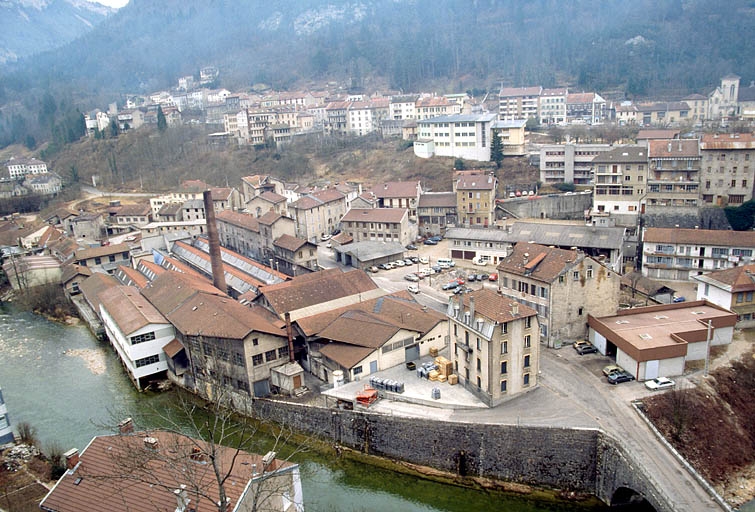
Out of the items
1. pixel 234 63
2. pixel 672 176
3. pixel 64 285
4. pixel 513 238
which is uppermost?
pixel 234 63

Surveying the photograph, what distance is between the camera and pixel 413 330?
2417 cm

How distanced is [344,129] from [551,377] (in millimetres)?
59501

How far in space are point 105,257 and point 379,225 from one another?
69.2 feet

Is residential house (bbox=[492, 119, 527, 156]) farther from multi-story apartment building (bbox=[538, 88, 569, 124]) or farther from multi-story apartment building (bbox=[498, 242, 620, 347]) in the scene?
multi-story apartment building (bbox=[498, 242, 620, 347])

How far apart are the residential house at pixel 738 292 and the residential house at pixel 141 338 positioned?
Result: 2599 cm

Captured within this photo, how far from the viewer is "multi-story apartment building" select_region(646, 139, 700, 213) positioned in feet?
122

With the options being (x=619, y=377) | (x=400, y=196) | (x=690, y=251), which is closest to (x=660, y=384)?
(x=619, y=377)

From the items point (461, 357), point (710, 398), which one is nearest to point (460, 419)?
point (461, 357)

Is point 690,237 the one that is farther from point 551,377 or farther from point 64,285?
point 64,285

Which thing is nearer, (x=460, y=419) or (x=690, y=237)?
(x=460, y=419)

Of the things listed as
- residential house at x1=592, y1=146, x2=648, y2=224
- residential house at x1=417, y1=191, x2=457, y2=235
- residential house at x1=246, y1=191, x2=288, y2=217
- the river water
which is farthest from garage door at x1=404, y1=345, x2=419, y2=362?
residential house at x1=246, y1=191, x2=288, y2=217

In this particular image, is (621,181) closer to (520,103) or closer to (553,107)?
(553,107)

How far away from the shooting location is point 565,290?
2420 centimetres

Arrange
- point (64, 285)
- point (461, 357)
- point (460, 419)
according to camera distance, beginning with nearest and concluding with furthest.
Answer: point (460, 419) < point (461, 357) < point (64, 285)
